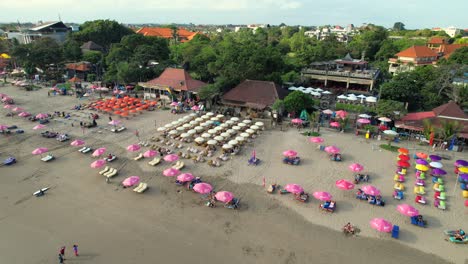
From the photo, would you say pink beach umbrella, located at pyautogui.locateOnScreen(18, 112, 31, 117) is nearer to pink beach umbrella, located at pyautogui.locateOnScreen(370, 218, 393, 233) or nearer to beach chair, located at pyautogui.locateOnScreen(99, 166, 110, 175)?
beach chair, located at pyautogui.locateOnScreen(99, 166, 110, 175)

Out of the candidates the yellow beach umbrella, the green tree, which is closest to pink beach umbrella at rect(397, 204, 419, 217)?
the yellow beach umbrella

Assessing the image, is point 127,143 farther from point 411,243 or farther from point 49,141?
point 411,243

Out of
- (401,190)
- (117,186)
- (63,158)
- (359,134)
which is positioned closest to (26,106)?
(63,158)

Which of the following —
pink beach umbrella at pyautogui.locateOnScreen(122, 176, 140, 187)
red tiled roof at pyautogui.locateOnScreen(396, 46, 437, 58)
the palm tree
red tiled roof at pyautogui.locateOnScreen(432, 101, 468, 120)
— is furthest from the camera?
red tiled roof at pyautogui.locateOnScreen(396, 46, 437, 58)

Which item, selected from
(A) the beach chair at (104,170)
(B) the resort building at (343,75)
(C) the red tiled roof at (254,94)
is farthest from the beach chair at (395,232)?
(B) the resort building at (343,75)

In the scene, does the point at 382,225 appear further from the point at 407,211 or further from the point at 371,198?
the point at 371,198

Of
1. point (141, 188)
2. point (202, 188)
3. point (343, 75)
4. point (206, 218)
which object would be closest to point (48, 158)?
point (141, 188)
